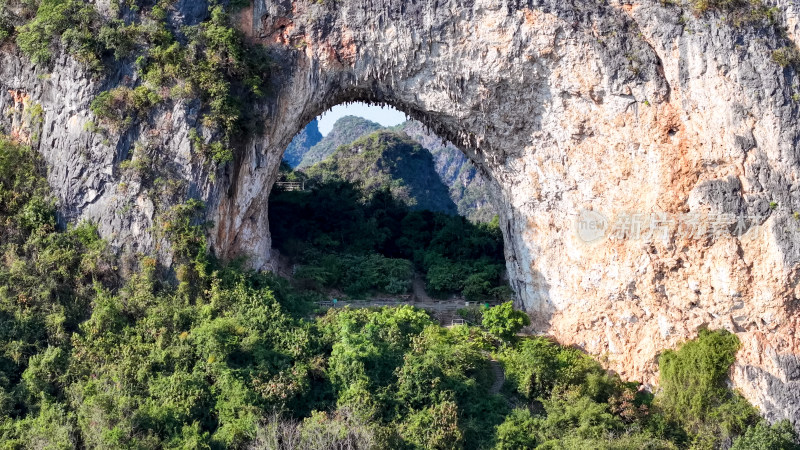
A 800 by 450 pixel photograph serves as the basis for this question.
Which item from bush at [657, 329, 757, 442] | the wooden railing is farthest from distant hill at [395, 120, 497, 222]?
bush at [657, 329, 757, 442]

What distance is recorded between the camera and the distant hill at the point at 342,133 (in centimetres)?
5406

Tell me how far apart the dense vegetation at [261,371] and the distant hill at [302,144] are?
43305mm

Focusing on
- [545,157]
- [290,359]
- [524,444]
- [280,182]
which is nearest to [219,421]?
[290,359]

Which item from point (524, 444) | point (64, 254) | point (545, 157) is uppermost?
point (545, 157)

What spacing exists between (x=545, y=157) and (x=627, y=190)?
1759 mm

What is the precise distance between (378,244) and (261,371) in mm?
7179

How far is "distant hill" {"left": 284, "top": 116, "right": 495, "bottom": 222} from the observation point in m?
45.1

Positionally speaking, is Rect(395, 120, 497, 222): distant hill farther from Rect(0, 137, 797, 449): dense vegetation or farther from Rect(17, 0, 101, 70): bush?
Rect(17, 0, 101, 70): bush

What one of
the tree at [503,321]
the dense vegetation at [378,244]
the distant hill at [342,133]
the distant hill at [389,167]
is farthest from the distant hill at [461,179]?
the tree at [503,321]

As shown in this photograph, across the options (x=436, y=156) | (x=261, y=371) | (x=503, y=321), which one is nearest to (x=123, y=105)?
(x=261, y=371)

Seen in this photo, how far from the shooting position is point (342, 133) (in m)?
55.2

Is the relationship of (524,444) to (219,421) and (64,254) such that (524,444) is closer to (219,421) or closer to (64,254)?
(219,421)

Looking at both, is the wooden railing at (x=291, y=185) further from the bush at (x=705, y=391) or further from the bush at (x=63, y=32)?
the bush at (x=705, y=391)

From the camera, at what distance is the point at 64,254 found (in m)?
15.8
